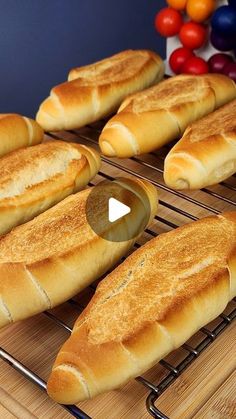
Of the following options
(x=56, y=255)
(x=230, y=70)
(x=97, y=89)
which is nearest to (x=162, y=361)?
(x=56, y=255)

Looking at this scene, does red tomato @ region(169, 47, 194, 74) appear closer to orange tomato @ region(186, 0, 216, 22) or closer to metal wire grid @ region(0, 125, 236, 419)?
orange tomato @ region(186, 0, 216, 22)

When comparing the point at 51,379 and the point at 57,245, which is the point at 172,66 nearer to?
the point at 57,245

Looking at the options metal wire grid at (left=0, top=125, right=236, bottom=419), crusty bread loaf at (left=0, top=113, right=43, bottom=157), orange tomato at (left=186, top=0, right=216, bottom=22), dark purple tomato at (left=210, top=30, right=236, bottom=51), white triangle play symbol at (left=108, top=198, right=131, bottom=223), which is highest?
orange tomato at (left=186, top=0, right=216, bottom=22)

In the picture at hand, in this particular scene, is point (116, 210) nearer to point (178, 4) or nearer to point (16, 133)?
point (16, 133)

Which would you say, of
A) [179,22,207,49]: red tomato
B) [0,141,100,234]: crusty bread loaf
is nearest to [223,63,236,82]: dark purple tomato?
[179,22,207,49]: red tomato

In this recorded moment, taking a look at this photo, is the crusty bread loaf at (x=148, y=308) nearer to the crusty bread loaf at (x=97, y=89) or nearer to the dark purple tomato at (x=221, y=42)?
the crusty bread loaf at (x=97, y=89)

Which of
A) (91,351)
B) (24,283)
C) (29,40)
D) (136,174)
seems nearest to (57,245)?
(24,283)

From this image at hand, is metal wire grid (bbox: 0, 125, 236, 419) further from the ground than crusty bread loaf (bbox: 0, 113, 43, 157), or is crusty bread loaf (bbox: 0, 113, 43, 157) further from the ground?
crusty bread loaf (bbox: 0, 113, 43, 157)
